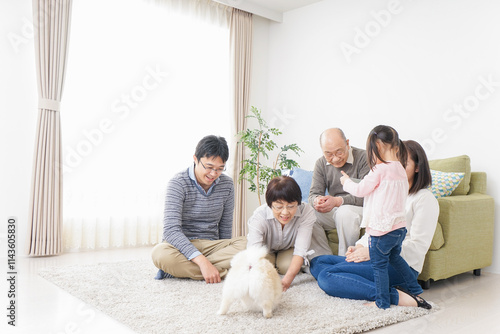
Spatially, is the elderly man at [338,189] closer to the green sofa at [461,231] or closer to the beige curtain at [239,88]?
the green sofa at [461,231]

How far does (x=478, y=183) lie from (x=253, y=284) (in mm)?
2108

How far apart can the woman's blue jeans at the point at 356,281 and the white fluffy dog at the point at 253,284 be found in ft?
1.33

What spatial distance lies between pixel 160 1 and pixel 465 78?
2.78 metres

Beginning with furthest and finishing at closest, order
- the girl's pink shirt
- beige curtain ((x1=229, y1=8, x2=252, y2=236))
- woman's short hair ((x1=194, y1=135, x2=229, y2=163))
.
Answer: beige curtain ((x1=229, y1=8, x2=252, y2=236))
woman's short hair ((x1=194, y1=135, x2=229, y2=163))
the girl's pink shirt

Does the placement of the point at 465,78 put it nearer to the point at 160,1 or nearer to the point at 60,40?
the point at 160,1

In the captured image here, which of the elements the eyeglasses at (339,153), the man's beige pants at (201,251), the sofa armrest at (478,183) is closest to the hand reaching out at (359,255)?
the man's beige pants at (201,251)

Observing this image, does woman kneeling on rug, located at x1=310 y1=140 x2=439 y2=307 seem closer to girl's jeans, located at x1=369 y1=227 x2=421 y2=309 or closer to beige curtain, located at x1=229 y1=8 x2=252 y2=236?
girl's jeans, located at x1=369 y1=227 x2=421 y2=309

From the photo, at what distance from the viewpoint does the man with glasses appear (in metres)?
2.39

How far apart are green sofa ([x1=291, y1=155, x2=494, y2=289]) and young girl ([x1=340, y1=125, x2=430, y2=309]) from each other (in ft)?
1.74

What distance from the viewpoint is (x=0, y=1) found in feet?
10.7

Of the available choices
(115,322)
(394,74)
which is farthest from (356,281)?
(394,74)

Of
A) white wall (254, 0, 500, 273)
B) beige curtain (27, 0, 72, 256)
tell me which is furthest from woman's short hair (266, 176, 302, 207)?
beige curtain (27, 0, 72, 256)

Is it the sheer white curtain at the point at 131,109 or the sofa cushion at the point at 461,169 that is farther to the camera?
the sheer white curtain at the point at 131,109

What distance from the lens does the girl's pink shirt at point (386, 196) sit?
6.47 ft
